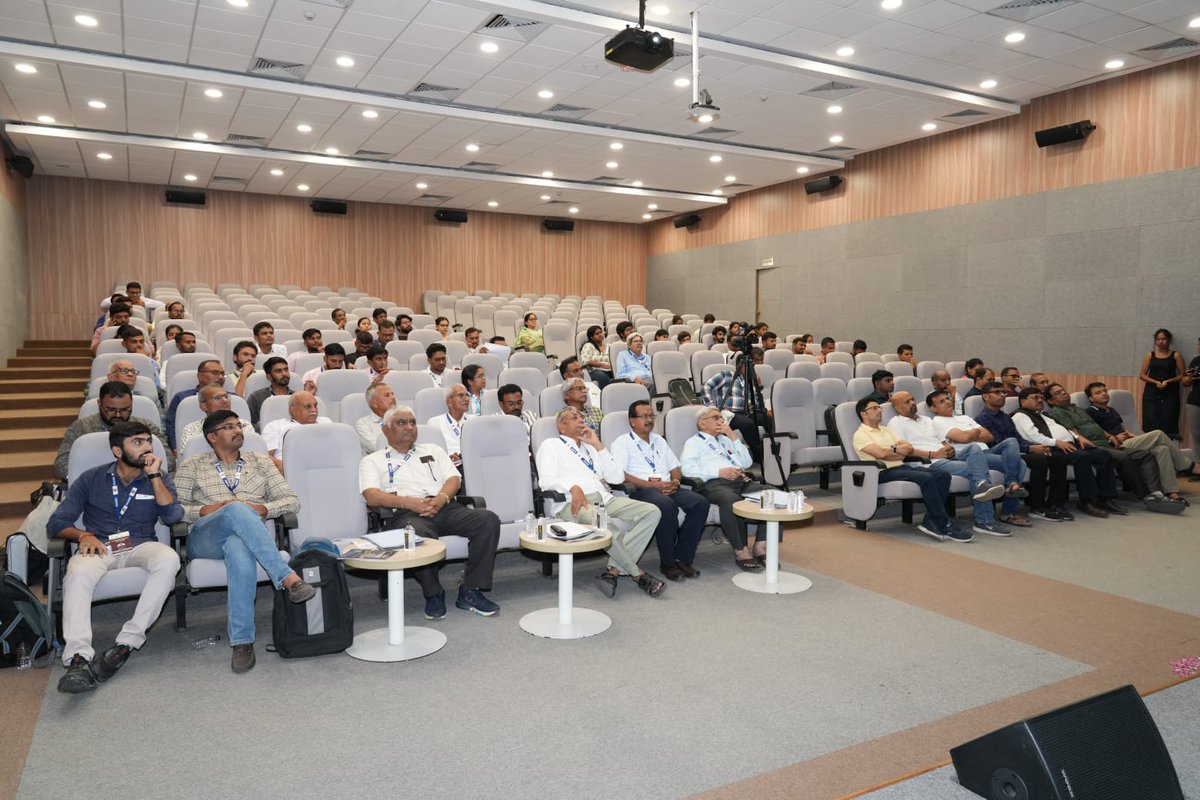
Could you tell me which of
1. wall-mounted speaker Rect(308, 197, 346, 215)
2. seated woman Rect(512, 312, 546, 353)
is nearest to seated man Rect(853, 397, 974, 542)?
seated woman Rect(512, 312, 546, 353)

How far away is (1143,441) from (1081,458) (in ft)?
2.84

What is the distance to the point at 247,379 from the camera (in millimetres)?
6473

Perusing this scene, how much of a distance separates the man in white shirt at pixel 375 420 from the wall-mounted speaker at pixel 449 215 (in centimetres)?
1295

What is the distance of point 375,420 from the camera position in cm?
533

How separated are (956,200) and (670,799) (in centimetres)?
1153

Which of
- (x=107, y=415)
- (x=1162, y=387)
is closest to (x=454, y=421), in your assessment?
(x=107, y=415)

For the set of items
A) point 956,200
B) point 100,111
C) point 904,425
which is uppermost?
point 100,111

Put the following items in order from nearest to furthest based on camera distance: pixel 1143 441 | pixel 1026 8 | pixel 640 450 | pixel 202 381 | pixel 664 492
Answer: pixel 664 492
pixel 640 450
pixel 202 381
pixel 1143 441
pixel 1026 8

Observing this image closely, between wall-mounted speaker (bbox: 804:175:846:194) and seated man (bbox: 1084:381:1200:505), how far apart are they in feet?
23.3

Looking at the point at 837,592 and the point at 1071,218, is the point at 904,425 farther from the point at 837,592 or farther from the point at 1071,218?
the point at 1071,218

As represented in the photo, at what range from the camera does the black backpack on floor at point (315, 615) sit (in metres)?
3.68

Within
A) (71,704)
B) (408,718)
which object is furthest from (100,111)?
(408,718)

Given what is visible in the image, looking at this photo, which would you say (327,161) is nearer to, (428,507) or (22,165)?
(22,165)

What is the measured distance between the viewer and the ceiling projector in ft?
21.2
